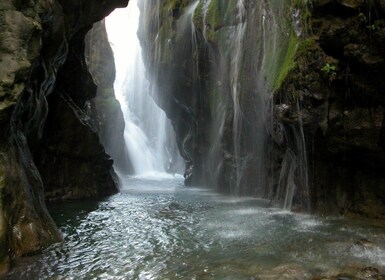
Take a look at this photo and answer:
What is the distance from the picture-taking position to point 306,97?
1316 centimetres

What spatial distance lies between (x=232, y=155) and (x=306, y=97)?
12.1m

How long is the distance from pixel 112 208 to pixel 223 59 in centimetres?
1111

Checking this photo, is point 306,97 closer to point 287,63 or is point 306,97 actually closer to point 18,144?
point 287,63

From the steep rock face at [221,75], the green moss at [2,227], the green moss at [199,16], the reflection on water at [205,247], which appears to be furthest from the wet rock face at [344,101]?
the green moss at [199,16]

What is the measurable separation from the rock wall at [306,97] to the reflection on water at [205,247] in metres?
1.70

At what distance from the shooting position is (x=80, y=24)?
19281 mm

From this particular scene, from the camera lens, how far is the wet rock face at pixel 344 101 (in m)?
12.7

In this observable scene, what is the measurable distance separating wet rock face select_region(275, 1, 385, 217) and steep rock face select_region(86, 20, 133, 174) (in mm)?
34668

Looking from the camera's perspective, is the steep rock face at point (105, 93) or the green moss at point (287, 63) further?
the steep rock face at point (105, 93)

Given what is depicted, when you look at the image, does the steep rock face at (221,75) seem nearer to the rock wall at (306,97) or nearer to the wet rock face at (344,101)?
the rock wall at (306,97)

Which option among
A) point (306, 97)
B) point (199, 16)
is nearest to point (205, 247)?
point (306, 97)

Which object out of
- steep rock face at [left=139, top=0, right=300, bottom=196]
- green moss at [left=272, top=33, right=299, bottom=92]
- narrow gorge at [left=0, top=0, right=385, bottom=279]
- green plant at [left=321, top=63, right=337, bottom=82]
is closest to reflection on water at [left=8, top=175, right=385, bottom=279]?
narrow gorge at [left=0, top=0, right=385, bottom=279]

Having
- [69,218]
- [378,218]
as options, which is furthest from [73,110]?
[378,218]

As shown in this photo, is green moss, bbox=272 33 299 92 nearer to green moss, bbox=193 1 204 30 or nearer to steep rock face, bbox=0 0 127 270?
steep rock face, bbox=0 0 127 270
